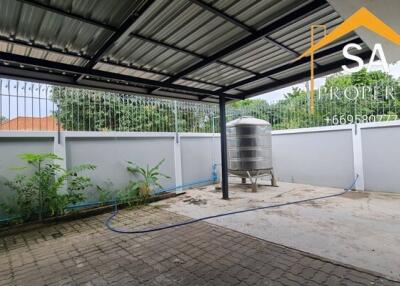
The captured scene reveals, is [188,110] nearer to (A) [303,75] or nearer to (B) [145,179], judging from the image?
(B) [145,179]

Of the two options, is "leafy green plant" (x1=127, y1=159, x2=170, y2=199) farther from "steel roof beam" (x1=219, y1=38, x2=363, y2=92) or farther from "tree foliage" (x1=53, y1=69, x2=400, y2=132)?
"steel roof beam" (x1=219, y1=38, x2=363, y2=92)

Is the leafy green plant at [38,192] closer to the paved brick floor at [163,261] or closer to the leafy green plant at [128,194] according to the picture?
the paved brick floor at [163,261]

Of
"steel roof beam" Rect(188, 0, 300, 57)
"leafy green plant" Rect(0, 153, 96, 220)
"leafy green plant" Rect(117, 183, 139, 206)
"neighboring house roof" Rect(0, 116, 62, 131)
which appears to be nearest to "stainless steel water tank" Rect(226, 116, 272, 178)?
"leafy green plant" Rect(117, 183, 139, 206)

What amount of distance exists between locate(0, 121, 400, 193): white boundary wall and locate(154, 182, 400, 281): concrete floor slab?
0.64 meters

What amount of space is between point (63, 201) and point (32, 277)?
2.09 metres

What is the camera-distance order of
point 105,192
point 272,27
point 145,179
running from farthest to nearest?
point 145,179
point 105,192
point 272,27

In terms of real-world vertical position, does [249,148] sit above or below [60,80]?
below

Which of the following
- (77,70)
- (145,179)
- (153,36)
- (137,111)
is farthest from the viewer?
(137,111)

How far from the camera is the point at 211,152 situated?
8.20 metres

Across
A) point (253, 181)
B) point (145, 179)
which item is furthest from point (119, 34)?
point (253, 181)

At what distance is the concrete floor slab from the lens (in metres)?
2.81

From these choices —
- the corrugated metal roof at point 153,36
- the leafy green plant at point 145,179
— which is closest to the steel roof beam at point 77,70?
the corrugated metal roof at point 153,36

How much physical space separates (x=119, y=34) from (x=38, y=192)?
3.35 m

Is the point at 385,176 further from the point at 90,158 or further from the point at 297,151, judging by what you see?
the point at 90,158
